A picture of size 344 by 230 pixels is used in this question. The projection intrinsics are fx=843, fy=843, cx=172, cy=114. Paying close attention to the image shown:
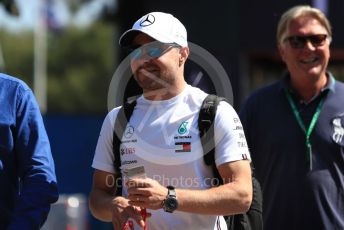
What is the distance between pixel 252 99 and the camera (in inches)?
235

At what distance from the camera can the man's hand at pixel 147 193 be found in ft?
13.2

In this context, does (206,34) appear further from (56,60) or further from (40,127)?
(56,60)

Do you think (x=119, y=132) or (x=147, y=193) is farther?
(x=119, y=132)

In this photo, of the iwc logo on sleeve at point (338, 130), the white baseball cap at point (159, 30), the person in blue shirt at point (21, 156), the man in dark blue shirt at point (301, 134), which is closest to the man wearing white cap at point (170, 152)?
the white baseball cap at point (159, 30)

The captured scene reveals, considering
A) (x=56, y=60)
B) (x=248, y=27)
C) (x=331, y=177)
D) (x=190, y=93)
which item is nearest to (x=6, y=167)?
(x=190, y=93)

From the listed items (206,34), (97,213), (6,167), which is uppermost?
(206,34)

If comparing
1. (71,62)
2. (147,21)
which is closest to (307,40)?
(147,21)

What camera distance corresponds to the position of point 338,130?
5574mm

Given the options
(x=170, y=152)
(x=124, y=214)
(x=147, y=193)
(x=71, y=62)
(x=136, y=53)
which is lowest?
(x=124, y=214)

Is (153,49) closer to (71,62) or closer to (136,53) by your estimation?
(136,53)

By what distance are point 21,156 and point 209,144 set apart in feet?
3.11

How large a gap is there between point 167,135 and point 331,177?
1.57 meters

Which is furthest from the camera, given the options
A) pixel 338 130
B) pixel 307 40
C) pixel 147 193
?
pixel 307 40

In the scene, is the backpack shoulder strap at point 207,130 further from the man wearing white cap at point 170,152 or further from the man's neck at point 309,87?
the man's neck at point 309,87
